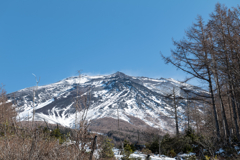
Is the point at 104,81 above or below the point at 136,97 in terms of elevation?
above

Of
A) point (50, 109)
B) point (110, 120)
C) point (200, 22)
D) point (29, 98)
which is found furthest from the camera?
point (29, 98)

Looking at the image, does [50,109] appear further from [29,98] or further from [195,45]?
[195,45]

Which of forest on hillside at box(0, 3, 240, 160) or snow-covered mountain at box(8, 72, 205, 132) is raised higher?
snow-covered mountain at box(8, 72, 205, 132)

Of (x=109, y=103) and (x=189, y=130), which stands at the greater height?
(x=109, y=103)

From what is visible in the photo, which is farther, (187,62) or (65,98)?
(65,98)

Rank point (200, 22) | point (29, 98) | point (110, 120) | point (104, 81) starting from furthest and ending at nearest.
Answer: point (104, 81) < point (29, 98) < point (110, 120) < point (200, 22)

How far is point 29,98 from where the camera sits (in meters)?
142

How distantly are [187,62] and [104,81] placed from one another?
16477 centimetres

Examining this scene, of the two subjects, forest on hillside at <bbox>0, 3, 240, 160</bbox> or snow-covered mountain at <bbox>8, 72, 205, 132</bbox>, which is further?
snow-covered mountain at <bbox>8, 72, 205, 132</bbox>

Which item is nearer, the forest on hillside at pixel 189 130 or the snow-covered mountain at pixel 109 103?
the forest on hillside at pixel 189 130

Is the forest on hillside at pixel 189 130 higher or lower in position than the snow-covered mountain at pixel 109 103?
lower

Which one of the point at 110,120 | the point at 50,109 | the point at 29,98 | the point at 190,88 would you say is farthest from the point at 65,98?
the point at 190,88

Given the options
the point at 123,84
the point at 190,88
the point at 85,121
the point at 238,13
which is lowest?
the point at 85,121

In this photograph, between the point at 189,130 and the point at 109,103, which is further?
the point at 109,103
